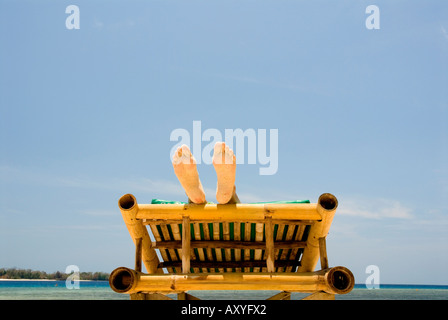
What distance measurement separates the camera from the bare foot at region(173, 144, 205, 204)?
3.74 m

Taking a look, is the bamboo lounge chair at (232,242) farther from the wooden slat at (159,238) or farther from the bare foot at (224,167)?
the bare foot at (224,167)

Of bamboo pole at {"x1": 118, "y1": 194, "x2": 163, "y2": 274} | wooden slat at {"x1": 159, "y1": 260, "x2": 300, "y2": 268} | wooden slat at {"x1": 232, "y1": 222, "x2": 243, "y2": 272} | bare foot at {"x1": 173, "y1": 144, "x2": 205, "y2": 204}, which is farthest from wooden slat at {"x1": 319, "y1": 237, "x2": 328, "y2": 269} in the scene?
bamboo pole at {"x1": 118, "y1": 194, "x2": 163, "y2": 274}

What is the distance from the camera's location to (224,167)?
12.3ft

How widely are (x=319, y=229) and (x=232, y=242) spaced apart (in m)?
1.30

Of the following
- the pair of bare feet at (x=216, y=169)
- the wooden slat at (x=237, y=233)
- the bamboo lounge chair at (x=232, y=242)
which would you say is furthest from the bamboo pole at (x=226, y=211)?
the wooden slat at (x=237, y=233)

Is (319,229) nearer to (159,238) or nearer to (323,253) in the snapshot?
(323,253)

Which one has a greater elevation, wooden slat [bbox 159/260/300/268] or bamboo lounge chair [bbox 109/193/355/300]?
bamboo lounge chair [bbox 109/193/355/300]

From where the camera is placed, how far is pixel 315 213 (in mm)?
4129

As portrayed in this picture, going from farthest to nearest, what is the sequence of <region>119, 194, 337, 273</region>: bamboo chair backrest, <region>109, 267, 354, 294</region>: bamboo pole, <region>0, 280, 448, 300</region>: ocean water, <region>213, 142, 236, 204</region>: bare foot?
<region>0, 280, 448, 300</region>: ocean water < <region>119, 194, 337, 273</region>: bamboo chair backrest < <region>109, 267, 354, 294</region>: bamboo pole < <region>213, 142, 236, 204</region>: bare foot

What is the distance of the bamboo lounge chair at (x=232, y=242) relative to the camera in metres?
3.93

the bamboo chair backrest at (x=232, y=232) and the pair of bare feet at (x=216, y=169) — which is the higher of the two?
the pair of bare feet at (x=216, y=169)

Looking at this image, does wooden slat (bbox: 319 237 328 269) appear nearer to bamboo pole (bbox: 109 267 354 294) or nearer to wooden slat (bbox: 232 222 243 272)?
bamboo pole (bbox: 109 267 354 294)

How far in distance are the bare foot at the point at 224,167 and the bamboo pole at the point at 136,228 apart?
3.39 ft
